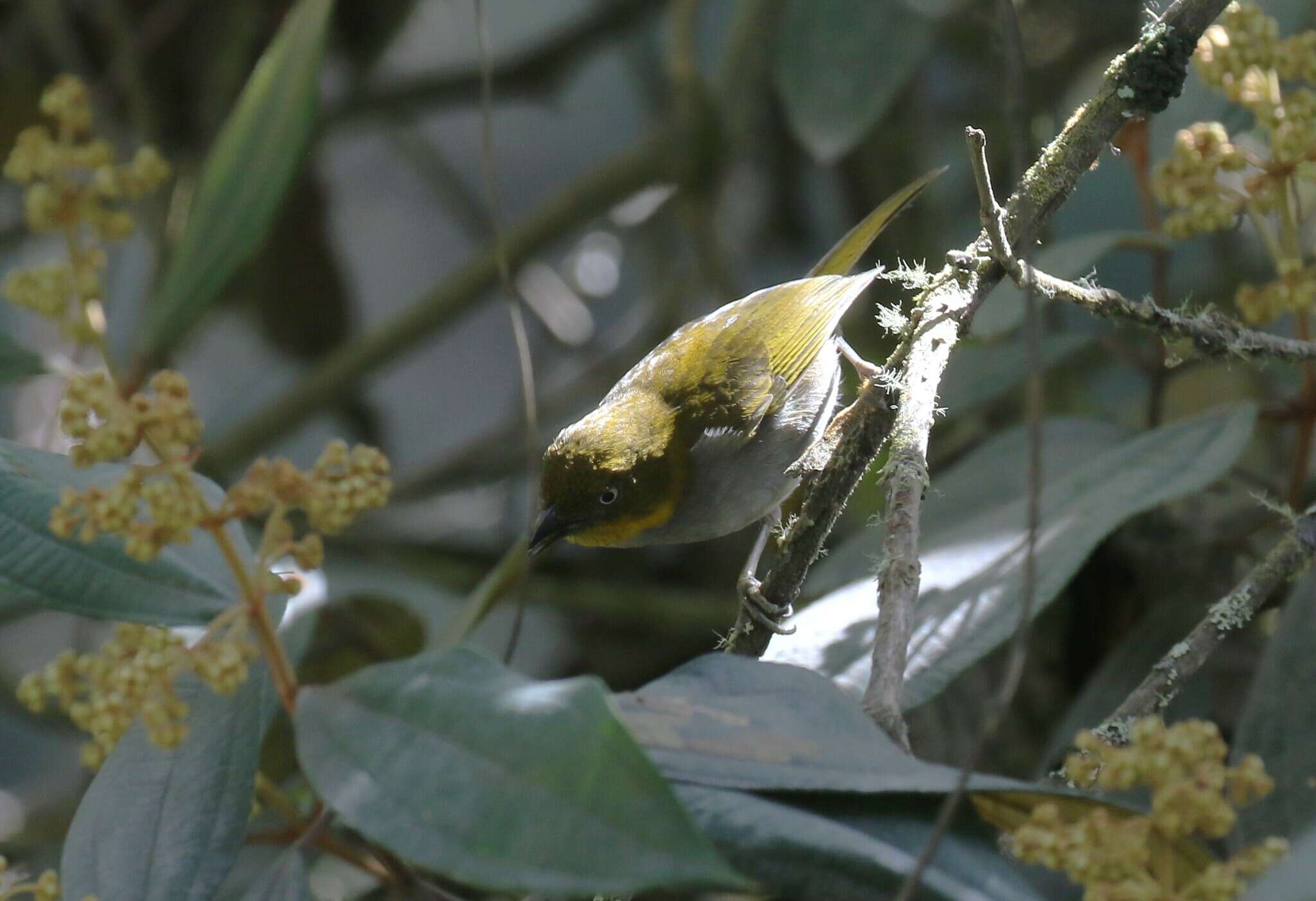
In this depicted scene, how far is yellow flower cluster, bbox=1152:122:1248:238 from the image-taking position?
1513mm

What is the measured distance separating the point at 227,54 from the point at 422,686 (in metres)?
3.38

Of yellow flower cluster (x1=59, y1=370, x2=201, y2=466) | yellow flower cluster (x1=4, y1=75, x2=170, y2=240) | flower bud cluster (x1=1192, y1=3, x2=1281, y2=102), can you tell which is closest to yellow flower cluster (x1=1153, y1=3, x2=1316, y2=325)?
flower bud cluster (x1=1192, y1=3, x2=1281, y2=102)

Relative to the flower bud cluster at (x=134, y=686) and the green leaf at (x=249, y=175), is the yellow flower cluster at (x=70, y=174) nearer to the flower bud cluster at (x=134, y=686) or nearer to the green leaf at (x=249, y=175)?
the green leaf at (x=249, y=175)

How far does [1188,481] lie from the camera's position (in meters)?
1.67

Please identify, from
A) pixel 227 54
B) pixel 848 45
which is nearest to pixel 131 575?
pixel 848 45

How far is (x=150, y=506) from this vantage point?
0.97 meters

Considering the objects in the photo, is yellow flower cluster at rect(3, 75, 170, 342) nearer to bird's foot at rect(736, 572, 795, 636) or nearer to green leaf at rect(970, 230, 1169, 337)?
bird's foot at rect(736, 572, 795, 636)

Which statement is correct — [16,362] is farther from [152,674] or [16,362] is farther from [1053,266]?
[1053,266]

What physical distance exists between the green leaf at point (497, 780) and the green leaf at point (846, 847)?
0.14 metres

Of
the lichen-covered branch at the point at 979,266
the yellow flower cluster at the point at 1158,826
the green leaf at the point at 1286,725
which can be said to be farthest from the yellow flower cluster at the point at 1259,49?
the yellow flower cluster at the point at 1158,826

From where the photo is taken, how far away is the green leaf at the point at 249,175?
2.00 m

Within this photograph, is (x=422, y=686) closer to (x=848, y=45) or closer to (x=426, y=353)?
(x=848, y=45)

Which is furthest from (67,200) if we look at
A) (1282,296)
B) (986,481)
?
(1282,296)

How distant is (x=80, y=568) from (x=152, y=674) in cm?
39
